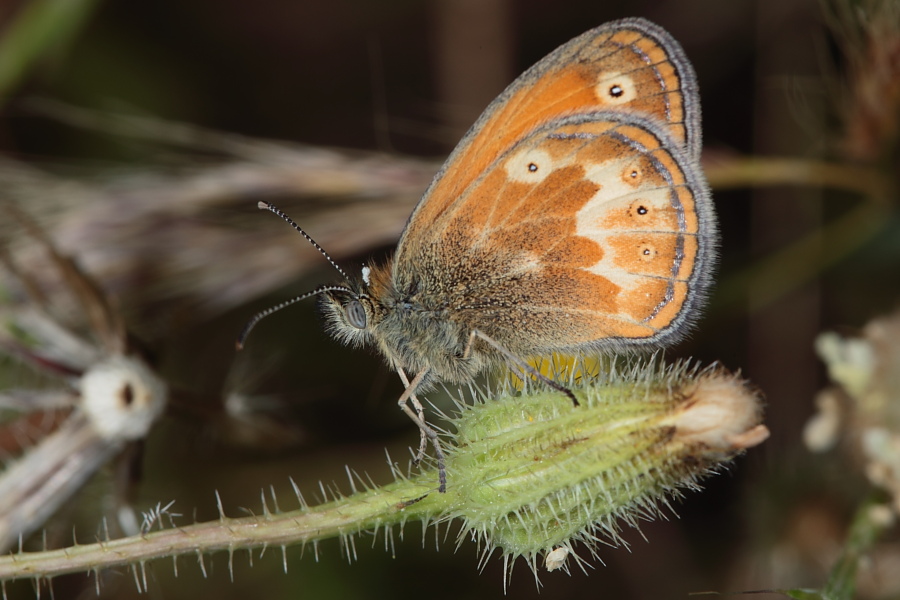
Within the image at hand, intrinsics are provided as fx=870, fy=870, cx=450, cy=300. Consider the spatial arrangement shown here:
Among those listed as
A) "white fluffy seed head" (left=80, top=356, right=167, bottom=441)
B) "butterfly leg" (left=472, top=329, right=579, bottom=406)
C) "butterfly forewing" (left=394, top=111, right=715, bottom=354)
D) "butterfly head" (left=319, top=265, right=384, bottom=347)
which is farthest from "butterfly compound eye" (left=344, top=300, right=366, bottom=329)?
"white fluffy seed head" (left=80, top=356, right=167, bottom=441)

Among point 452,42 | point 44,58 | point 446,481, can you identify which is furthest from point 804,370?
point 44,58

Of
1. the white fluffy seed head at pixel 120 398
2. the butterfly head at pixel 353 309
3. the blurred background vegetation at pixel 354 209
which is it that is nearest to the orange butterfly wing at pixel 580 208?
the butterfly head at pixel 353 309

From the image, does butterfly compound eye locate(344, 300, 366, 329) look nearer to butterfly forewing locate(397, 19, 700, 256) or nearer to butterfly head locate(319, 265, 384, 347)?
butterfly head locate(319, 265, 384, 347)

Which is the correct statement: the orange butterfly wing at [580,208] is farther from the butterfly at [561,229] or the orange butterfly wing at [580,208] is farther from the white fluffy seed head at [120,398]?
the white fluffy seed head at [120,398]

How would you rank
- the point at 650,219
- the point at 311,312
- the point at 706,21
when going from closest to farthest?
the point at 650,219 → the point at 311,312 → the point at 706,21

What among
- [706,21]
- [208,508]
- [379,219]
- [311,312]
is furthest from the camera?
[706,21]

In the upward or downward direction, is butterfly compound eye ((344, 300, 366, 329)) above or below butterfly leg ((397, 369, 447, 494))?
above

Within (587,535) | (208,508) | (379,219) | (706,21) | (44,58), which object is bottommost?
(587,535)

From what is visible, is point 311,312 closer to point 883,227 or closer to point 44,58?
point 44,58

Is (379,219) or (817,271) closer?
(379,219)
